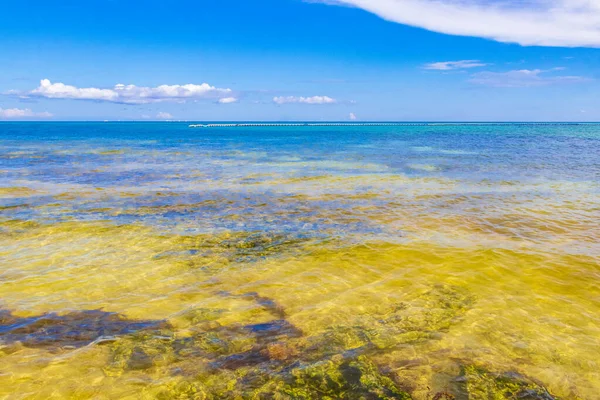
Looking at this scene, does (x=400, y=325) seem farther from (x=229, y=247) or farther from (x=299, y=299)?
(x=229, y=247)

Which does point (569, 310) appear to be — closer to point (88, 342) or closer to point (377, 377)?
point (377, 377)

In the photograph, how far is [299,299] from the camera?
8445 mm

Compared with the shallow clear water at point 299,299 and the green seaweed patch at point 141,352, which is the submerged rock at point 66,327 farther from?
the green seaweed patch at point 141,352

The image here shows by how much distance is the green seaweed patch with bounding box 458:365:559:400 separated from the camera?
5414mm

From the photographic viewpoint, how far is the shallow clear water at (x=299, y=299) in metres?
5.77

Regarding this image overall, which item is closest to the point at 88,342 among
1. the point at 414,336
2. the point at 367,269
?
the point at 414,336

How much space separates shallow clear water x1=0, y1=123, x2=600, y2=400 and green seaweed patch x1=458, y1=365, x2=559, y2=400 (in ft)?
0.09

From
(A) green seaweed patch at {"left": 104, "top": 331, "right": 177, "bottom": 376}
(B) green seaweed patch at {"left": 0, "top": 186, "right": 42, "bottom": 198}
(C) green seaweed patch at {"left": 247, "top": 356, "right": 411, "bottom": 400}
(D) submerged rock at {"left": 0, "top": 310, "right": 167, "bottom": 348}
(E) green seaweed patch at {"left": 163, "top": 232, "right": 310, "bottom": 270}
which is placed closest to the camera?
(C) green seaweed patch at {"left": 247, "top": 356, "right": 411, "bottom": 400}

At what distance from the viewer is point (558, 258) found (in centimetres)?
1087

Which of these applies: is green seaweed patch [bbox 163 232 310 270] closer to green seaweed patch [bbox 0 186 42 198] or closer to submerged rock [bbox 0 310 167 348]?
submerged rock [bbox 0 310 167 348]

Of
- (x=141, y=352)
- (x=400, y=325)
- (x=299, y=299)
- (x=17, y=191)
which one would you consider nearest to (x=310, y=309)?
(x=299, y=299)

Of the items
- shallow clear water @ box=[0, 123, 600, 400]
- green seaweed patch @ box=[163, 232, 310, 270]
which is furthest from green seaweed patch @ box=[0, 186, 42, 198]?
green seaweed patch @ box=[163, 232, 310, 270]

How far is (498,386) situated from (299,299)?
409 cm

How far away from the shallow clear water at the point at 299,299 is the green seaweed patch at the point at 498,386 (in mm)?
27
